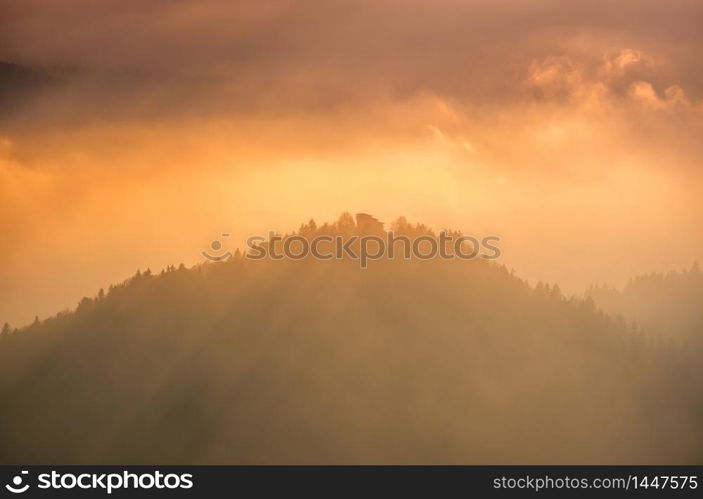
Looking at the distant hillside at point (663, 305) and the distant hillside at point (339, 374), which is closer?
the distant hillside at point (663, 305)

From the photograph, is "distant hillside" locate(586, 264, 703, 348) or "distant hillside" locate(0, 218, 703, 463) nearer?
"distant hillside" locate(586, 264, 703, 348)

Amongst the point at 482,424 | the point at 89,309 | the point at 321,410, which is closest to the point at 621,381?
the point at 482,424

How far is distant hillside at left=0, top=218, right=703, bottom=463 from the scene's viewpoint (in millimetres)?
33375

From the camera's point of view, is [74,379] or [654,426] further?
[74,379]

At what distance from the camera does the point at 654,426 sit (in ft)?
105

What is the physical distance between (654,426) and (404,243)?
10.8 metres

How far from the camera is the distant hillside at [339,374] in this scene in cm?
3338

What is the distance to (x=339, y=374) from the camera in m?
39.0

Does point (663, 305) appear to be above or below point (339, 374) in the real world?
above

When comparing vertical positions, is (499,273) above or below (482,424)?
above

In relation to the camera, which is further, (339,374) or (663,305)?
(339,374)
